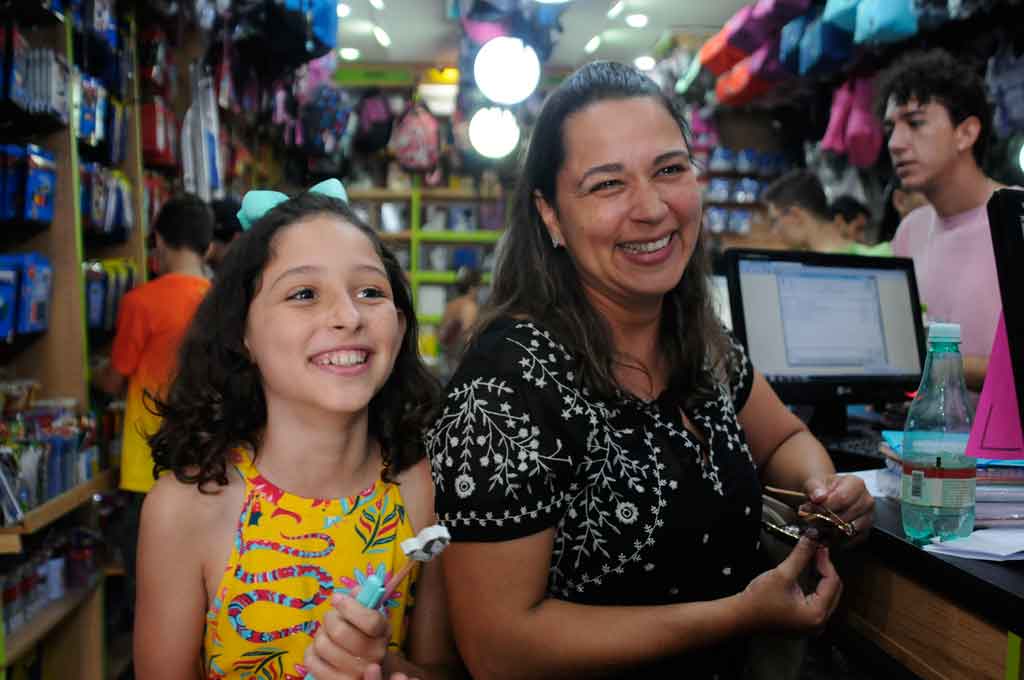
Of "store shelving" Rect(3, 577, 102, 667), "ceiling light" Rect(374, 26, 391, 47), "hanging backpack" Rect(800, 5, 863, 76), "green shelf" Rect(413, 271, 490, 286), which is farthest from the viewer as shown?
"green shelf" Rect(413, 271, 490, 286)

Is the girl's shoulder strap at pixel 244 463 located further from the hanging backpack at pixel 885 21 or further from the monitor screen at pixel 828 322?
the hanging backpack at pixel 885 21

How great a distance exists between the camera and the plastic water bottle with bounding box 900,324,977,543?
1.28m

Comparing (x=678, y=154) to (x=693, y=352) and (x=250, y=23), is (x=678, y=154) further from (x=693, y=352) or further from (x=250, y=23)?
(x=250, y=23)

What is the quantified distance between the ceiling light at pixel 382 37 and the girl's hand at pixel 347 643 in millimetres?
7394

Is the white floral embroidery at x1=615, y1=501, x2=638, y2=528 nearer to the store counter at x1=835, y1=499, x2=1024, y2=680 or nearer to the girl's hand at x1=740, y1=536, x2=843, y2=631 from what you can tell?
the girl's hand at x1=740, y1=536, x2=843, y2=631

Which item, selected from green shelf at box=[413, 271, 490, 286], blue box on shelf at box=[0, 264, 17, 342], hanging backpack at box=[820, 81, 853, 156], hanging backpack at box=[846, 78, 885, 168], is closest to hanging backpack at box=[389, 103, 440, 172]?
green shelf at box=[413, 271, 490, 286]

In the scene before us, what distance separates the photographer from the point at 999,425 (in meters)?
1.39

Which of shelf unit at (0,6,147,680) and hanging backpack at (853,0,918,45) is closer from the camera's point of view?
shelf unit at (0,6,147,680)

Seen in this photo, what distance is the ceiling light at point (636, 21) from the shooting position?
7.12 metres

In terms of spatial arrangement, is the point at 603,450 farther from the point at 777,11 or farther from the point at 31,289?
the point at 777,11

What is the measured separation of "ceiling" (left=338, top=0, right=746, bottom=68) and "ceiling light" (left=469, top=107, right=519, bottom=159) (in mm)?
870

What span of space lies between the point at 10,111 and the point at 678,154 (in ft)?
6.75

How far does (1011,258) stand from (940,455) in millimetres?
303

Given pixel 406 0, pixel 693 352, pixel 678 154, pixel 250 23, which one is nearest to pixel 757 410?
pixel 693 352
